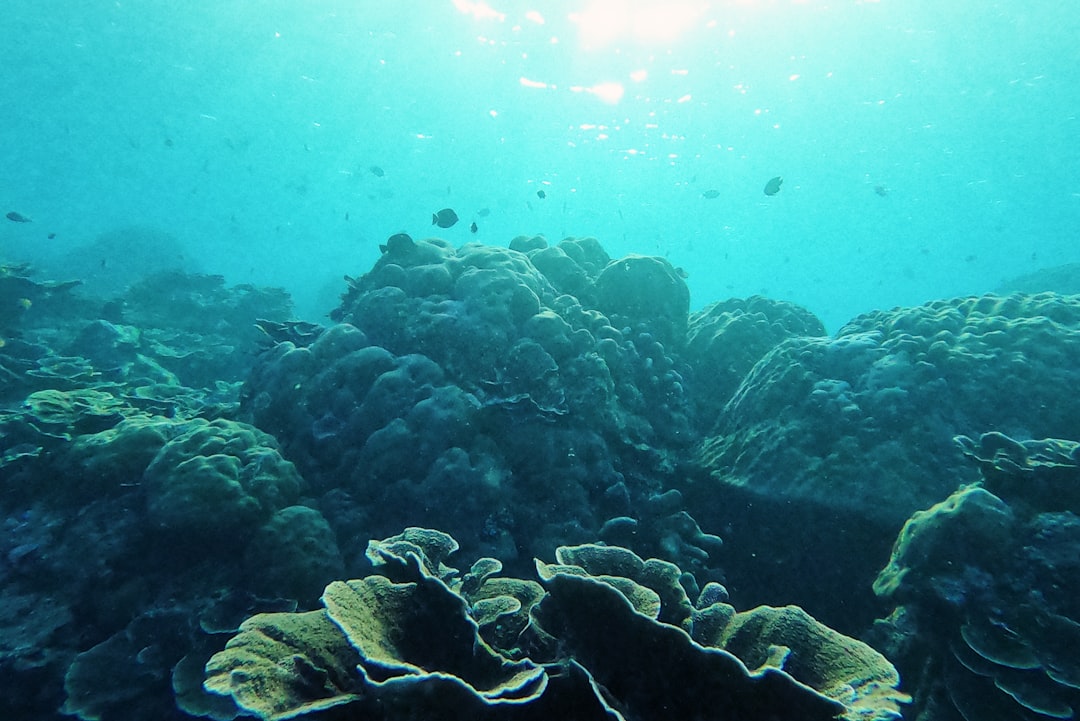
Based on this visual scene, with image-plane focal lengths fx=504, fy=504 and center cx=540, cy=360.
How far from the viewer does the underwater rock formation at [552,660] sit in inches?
73.8

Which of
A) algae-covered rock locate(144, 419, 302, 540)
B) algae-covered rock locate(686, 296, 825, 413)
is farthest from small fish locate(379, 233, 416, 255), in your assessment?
algae-covered rock locate(686, 296, 825, 413)

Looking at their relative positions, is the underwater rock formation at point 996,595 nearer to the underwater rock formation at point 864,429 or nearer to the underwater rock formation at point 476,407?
the underwater rock formation at point 864,429

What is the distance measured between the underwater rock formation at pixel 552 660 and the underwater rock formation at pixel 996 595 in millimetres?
1864

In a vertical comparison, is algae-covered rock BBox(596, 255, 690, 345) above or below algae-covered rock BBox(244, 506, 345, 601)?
above

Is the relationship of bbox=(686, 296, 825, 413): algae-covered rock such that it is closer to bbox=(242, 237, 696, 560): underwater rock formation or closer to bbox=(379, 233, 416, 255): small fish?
bbox=(242, 237, 696, 560): underwater rock formation

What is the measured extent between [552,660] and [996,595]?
353cm

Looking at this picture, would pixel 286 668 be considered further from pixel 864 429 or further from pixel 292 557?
pixel 864 429

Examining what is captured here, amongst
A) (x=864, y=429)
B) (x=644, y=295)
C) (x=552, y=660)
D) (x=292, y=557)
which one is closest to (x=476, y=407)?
(x=292, y=557)

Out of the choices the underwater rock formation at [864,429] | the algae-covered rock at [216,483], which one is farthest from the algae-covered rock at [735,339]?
the algae-covered rock at [216,483]

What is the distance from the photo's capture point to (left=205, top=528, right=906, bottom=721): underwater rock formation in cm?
187

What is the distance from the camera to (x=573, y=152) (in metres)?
46.7

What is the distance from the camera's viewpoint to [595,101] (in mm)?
32969

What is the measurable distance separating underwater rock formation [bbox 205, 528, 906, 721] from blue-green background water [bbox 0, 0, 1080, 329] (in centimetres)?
2632

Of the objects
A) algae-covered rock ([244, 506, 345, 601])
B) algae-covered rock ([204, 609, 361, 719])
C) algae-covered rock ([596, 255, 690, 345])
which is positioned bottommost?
algae-covered rock ([244, 506, 345, 601])
